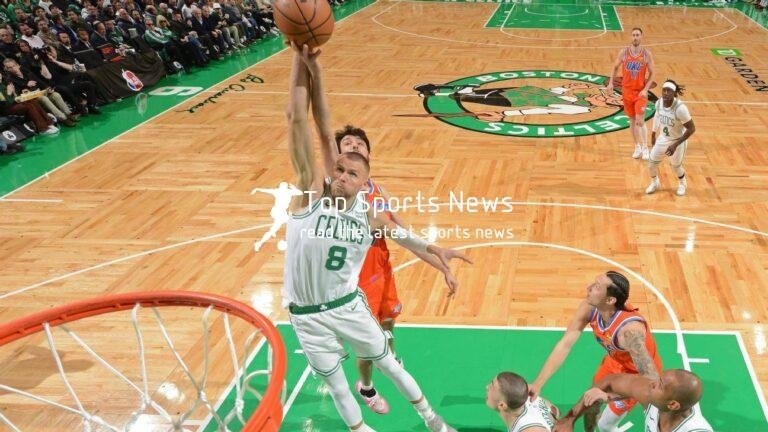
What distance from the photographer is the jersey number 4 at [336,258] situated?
4.03 m

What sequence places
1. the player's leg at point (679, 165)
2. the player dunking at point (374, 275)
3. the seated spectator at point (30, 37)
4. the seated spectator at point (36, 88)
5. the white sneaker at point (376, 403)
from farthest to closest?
the seated spectator at point (30, 37) < the seated spectator at point (36, 88) < the player's leg at point (679, 165) < the white sneaker at point (376, 403) < the player dunking at point (374, 275)

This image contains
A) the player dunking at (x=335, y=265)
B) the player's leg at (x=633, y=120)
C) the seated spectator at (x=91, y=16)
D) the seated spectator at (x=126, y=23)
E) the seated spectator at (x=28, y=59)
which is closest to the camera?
the player dunking at (x=335, y=265)

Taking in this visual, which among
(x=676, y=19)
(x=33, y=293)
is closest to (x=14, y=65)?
(x=33, y=293)

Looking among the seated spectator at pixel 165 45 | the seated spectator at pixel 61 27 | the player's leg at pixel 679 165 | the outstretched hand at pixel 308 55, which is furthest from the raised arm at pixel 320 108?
the seated spectator at pixel 165 45

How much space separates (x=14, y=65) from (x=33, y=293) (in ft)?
21.4

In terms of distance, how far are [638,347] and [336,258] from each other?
6.02 ft

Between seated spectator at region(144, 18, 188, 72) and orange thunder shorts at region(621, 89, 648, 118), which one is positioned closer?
orange thunder shorts at region(621, 89, 648, 118)

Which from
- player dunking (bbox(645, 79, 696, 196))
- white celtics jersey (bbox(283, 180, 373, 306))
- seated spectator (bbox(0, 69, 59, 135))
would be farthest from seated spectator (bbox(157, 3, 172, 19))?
white celtics jersey (bbox(283, 180, 373, 306))

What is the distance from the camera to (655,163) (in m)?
8.79

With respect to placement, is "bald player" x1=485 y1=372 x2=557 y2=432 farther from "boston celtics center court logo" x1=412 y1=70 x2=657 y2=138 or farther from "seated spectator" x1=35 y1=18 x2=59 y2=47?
"seated spectator" x1=35 y1=18 x2=59 y2=47

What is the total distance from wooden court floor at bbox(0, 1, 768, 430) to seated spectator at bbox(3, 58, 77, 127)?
1531 millimetres

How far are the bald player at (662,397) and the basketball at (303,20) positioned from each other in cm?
252

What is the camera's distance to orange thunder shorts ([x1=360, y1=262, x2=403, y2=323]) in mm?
5051

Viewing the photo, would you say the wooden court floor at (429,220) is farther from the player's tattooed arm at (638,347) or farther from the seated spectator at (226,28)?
the seated spectator at (226,28)
